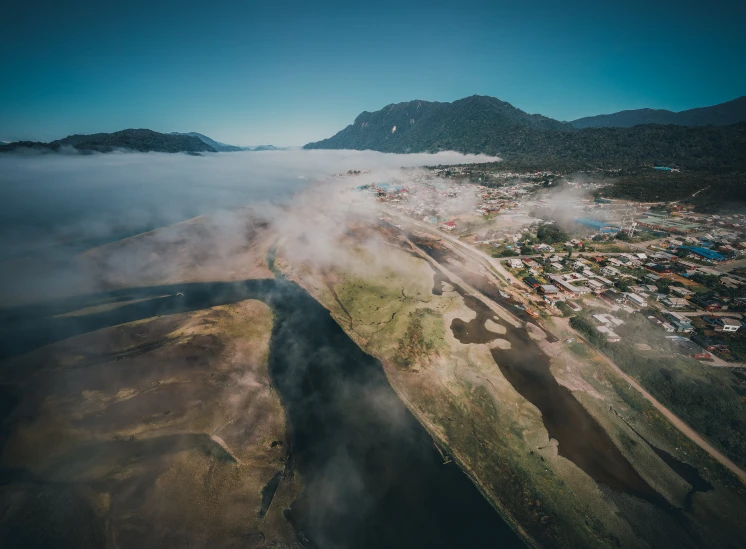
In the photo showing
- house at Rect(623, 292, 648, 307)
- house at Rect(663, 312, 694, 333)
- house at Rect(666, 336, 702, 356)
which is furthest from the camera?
house at Rect(623, 292, 648, 307)

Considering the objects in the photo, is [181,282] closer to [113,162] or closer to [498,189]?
[498,189]

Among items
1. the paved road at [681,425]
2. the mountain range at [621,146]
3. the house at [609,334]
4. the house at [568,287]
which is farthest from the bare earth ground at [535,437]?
the mountain range at [621,146]

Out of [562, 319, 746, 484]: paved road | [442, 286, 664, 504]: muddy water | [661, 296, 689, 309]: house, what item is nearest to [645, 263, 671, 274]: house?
[661, 296, 689, 309]: house

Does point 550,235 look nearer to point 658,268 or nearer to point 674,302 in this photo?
point 658,268

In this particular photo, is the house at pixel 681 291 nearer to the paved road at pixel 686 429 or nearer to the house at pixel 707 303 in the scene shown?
the house at pixel 707 303

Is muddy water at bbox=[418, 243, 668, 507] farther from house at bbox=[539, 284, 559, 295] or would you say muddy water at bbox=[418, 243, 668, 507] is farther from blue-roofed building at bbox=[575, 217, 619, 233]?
blue-roofed building at bbox=[575, 217, 619, 233]

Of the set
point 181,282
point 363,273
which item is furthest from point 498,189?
point 181,282
